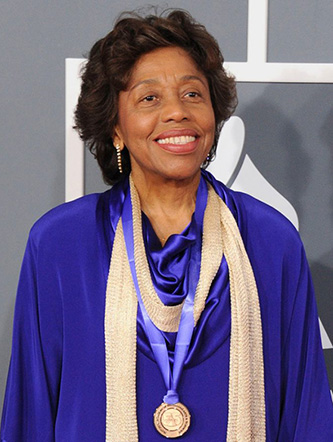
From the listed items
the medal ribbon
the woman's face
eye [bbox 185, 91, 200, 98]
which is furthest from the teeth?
the medal ribbon

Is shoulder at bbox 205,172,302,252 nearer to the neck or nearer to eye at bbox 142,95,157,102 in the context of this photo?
the neck

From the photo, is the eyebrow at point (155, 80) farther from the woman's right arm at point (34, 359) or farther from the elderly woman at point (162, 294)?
the woman's right arm at point (34, 359)

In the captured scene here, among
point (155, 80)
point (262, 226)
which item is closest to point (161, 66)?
point (155, 80)

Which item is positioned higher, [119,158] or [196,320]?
[119,158]

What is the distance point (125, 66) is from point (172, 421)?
75 cm

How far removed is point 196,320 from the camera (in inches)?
66.4

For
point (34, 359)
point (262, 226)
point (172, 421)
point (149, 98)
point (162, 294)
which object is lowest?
point (172, 421)

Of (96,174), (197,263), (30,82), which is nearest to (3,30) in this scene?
(30,82)

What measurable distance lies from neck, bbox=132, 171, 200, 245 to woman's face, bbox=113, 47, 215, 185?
0.12 feet

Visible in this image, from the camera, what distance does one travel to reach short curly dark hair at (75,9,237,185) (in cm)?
174

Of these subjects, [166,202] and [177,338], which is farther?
[166,202]

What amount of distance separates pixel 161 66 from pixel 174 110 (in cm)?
12

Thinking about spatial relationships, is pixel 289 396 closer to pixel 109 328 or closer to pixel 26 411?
pixel 109 328

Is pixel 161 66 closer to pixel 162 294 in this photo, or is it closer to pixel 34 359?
pixel 162 294
